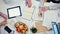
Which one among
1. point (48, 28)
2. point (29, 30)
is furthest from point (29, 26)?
point (48, 28)

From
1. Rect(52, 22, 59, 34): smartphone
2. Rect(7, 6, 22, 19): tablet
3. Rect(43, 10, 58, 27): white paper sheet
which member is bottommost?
Rect(52, 22, 59, 34): smartphone

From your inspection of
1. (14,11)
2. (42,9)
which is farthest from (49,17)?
(14,11)

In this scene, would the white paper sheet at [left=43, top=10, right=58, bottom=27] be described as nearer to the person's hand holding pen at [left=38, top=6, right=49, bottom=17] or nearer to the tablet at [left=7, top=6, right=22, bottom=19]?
the person's hand holding pen at [left=38, top=6, right=49, bottom=17]

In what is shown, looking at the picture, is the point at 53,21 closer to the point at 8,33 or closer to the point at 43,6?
the point at 43,6

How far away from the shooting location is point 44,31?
42.1 inches

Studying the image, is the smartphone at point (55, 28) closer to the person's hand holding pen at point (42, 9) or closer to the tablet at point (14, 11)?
the person's hand holding pen at point (42, 9)

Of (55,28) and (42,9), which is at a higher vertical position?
(42,9)

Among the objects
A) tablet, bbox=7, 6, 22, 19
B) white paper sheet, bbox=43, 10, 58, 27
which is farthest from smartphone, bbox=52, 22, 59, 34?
tablet, bbox=7, 6, 22, 19

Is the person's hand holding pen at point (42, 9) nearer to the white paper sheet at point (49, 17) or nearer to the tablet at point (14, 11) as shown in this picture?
the white paper sheet at point (49, 17)

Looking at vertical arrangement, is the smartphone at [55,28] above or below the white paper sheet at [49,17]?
below

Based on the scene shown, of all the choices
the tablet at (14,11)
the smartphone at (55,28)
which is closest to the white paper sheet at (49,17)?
the smartphone at (55,28)

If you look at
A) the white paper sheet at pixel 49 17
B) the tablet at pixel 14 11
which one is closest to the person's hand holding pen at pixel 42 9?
the white paper sheet at pixel 49 17

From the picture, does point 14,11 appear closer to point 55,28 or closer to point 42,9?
point 42,9

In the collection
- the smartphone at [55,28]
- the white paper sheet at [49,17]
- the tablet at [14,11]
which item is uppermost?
the tablet at [14,11]
